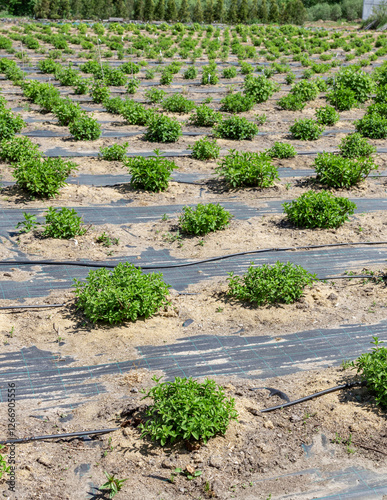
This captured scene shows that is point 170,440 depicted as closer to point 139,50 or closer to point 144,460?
point 144,460

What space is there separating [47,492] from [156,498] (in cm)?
82

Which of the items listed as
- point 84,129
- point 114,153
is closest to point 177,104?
point 84,129

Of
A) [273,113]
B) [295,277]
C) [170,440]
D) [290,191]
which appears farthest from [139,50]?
[170,440]

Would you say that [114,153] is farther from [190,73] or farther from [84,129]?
[190,73]

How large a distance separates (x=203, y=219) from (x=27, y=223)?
267cm

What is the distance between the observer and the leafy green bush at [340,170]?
9688mm

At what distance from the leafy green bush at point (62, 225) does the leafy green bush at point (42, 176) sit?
1250 millimetres

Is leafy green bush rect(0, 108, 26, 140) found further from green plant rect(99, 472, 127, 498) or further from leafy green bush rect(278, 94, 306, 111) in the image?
green plant rect(99, 472, 127, 498)

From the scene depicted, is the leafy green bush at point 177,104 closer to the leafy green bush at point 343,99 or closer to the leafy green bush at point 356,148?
the leafy green bush at point 343,99

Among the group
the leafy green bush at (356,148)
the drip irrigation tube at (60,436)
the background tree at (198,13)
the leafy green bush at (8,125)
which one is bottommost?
the drip irrigation tube at (60,436)

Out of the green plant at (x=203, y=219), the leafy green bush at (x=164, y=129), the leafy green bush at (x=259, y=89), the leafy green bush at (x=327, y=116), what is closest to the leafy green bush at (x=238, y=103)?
the leafy green bush at (x=259, y=89)

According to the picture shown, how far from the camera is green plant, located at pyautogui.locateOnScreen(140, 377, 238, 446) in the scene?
424 centimetres

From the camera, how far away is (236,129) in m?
12.3

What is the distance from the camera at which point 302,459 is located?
436 cm
